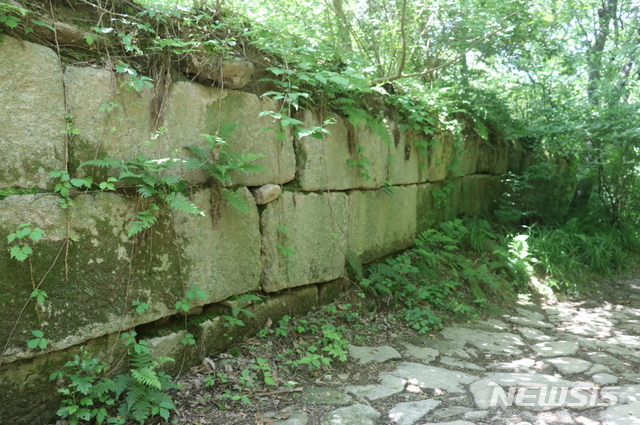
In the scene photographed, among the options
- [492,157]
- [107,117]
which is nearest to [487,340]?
[107,117]

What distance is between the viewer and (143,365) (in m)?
2.72

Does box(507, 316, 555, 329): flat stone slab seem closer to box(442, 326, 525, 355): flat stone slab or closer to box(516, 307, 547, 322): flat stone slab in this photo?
box(516, 307, 547, 322): flat stone slab

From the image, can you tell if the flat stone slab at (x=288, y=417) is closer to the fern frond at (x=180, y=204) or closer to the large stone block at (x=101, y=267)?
the large stone block at (x=101, y=267)

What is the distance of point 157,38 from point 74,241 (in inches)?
50.8

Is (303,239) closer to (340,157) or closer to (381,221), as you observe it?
(340,157)

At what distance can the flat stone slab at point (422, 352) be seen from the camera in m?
3.76

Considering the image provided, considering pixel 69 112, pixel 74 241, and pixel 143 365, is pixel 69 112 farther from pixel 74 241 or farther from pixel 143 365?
pixel 143 365

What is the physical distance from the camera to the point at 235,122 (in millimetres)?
3340

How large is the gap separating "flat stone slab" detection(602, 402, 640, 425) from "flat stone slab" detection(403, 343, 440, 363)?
1256mm

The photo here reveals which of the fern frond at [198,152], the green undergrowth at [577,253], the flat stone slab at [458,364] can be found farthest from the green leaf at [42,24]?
the green undergrowth at [577,253]

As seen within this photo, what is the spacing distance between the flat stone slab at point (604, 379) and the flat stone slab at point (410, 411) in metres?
1.27

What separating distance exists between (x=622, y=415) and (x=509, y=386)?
0.67 m

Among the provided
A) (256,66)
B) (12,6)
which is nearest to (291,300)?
(256,66)

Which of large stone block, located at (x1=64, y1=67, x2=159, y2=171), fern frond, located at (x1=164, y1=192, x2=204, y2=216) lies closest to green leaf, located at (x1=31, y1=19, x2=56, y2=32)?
large stone block, located at (x1=64, y1=67, x2=159, y2=171)
